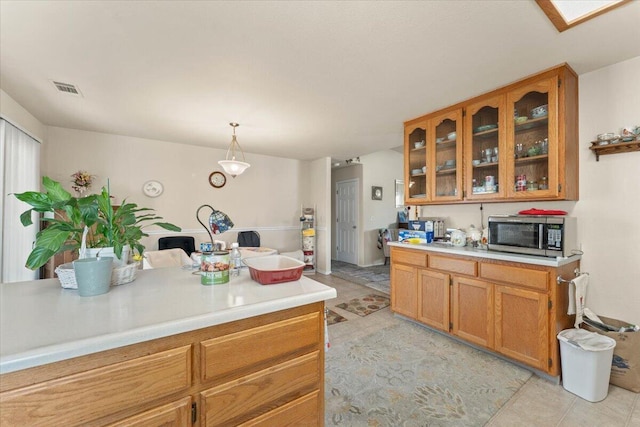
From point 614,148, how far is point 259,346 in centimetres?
288

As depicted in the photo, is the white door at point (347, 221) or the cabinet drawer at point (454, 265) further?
the white door at point (347, 221)

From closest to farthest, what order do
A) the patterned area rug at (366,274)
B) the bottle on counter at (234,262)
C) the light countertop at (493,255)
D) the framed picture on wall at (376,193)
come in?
the bottle on counter at (234,262) < the light countertop at (493,255) < the patterned area rug at (366,274) < the framed picture on wall at (376,193)

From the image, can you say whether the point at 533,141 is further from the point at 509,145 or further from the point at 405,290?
the point at 405,290

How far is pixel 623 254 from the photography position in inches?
80.7

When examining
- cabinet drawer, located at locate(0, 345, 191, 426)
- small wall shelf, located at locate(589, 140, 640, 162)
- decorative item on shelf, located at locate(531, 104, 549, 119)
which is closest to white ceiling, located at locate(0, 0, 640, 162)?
decorative item on shelf, located at locate(531, 104, 549, 119)

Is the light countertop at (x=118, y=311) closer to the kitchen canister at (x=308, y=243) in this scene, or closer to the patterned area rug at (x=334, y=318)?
the patterned area rug at (x=334, y=318)

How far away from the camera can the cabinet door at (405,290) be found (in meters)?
2.92

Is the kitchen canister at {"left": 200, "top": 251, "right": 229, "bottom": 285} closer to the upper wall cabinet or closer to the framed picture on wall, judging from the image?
the upper wall cabinet

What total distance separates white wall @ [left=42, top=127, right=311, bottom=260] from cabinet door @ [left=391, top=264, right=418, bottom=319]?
313 centimetres

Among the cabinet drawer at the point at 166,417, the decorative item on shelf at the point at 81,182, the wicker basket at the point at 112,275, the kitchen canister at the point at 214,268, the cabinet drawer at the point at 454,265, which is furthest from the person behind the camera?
the decorative item on shelf at the point at 81,182

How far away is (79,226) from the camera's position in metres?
1.15

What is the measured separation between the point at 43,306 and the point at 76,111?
3.32 meters

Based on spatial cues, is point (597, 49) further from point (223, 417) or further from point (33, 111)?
point (33, 111)

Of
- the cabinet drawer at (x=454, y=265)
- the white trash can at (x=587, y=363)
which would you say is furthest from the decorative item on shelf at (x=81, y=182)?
the white trash can at (x=587, y=363)
